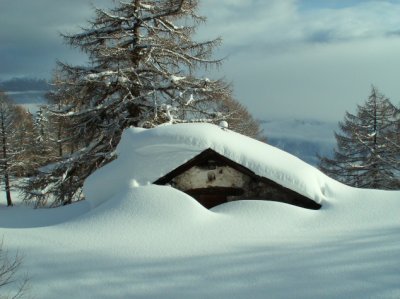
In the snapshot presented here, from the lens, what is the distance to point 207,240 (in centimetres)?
503

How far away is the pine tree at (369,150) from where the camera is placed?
1980 cm

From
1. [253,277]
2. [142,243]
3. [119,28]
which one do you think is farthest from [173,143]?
[119,28]

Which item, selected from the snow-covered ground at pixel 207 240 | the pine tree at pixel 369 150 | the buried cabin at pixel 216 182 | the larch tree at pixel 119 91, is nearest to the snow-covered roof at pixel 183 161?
the snow-covered ground at pixel 207 240

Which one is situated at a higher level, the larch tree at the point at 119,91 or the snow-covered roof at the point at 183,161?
the larch tree at the point at 119,91

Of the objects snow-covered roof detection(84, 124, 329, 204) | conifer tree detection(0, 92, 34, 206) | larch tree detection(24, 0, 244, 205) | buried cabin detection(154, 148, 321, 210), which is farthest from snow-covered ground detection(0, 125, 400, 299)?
conifer tree detection(0, 92, 34, 206)

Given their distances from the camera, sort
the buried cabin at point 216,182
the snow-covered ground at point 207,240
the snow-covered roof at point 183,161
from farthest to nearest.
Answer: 1. the buried cabin at point 216,182
2. the snow-covered roof at point 183,161
3. the snow-covered ground at point 207,240

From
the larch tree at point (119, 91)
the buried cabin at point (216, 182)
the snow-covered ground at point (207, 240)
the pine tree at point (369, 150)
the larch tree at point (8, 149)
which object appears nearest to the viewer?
the snow-covered ground at point (207, 240)

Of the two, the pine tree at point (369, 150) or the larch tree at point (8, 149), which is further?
the larch tree at point (8, 149)

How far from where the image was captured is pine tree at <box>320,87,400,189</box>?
1980 centimetres

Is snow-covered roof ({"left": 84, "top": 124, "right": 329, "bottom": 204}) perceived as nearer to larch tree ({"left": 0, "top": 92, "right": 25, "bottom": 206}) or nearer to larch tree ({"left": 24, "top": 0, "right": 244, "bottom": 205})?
larch tree ({"left": 24, "top": 0, "right": 244, "bottom": 205})

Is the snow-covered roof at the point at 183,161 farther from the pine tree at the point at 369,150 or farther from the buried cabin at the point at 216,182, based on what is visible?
the pine tree at the point at 369,150

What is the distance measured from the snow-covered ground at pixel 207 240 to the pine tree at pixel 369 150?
1380cm

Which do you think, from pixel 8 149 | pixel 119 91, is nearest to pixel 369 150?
pixel 119 91

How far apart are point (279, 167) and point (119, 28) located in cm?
956
